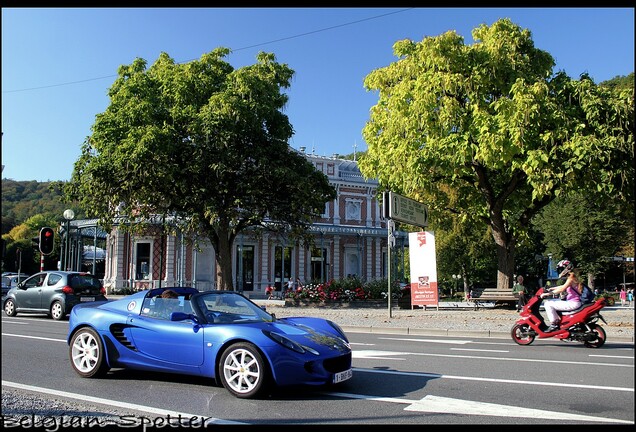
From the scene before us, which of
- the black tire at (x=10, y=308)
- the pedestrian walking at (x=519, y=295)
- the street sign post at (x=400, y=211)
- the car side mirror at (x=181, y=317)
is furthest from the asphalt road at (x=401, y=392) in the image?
the pedestrian walking at (x=519, y=295)

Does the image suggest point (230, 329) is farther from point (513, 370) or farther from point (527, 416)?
point (513, 370)

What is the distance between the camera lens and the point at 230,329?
269 inches

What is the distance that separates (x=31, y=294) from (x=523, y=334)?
16.3 m

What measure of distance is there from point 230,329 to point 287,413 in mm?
1386

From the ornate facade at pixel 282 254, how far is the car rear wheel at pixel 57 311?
829 inches

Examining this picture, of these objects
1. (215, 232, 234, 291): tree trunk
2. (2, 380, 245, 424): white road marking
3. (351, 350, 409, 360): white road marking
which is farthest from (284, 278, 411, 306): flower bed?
(2, 380, 245, 424): white road marking

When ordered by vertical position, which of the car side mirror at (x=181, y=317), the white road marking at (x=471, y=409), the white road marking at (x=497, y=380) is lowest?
the white road marking at (x=497, y=380)

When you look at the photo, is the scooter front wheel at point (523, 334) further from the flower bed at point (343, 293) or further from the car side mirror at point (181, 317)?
the flower bed at point (343, 293)

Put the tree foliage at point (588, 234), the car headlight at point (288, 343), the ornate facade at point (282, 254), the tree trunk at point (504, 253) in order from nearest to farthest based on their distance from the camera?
the car headlight at point (288, 343) < the tree trunk at point (504, 253) < the ornate facade at point (282, 254) < the tree foliage at point (588, 234)

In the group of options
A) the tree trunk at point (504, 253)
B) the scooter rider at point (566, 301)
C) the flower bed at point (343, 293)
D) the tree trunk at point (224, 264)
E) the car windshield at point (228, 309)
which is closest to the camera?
the car windshield at point (228, 309)

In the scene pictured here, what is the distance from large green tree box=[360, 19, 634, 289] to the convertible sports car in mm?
13173

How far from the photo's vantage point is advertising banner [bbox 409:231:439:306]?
68.5 feet

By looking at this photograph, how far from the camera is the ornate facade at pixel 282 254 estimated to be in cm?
4428

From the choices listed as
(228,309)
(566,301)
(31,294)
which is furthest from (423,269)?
(228,309)
